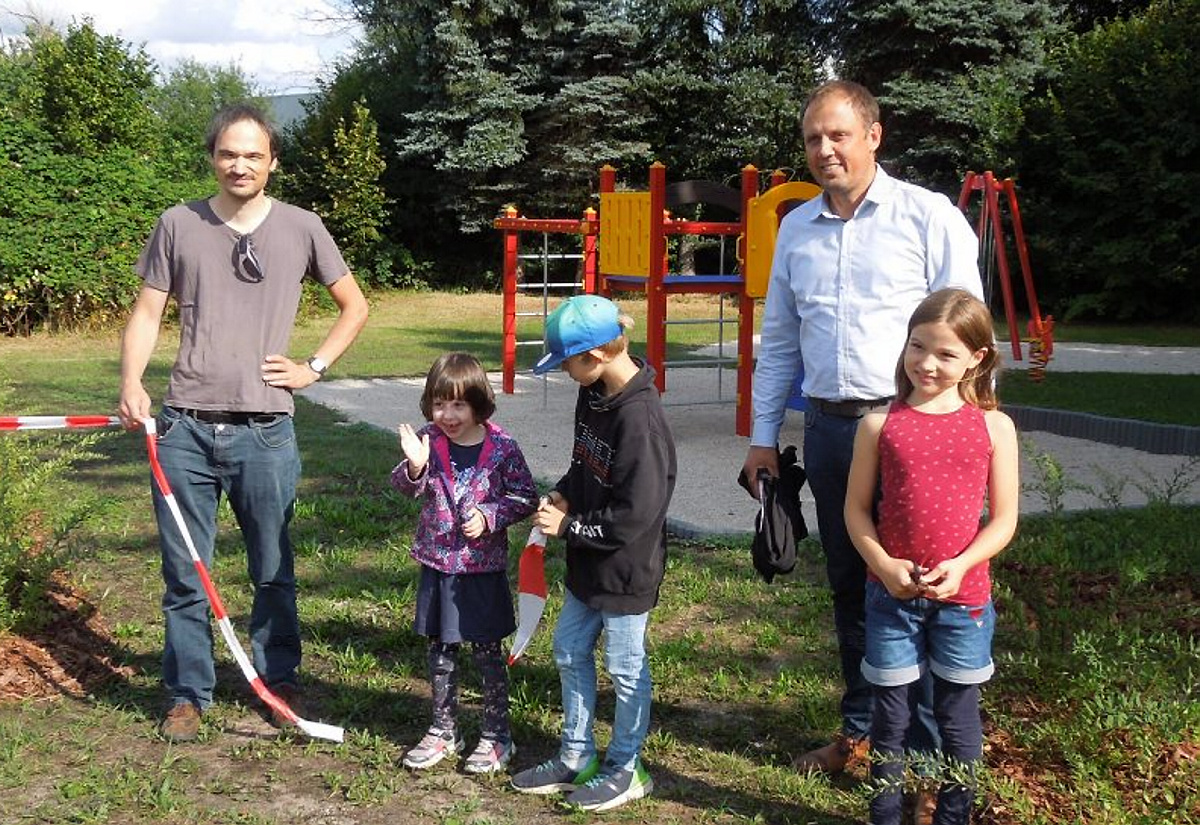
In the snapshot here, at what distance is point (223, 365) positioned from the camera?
3.81 m

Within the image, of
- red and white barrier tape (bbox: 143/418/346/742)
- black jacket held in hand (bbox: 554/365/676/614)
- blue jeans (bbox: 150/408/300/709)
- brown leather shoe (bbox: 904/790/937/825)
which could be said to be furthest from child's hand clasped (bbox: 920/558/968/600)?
blue jeans (bbox: 150/408/300/709)

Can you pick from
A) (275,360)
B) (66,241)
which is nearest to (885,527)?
(275,360)

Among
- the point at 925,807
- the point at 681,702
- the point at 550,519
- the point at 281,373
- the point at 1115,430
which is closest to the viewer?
the point at 925,807

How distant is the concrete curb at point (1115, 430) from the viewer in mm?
9047

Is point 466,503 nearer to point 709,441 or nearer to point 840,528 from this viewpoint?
point 840,528

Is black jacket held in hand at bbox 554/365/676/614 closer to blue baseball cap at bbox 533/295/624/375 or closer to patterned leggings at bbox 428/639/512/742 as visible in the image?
blue baseball cap at bbox 533/295/624/375

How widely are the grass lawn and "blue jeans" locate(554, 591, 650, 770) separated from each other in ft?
0.59

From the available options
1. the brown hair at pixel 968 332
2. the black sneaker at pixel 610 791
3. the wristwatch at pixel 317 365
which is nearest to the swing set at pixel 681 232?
the wristwatch at pixel 317 365

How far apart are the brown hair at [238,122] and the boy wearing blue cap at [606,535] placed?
1.12 meters

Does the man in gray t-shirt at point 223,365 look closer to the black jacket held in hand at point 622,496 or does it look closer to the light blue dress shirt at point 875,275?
the black jacket held in hand at point 622,496

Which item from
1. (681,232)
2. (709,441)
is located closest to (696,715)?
(709,441)

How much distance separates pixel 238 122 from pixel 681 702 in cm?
Result: 230

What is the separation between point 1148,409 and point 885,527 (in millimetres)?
8295

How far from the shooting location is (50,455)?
830cm
